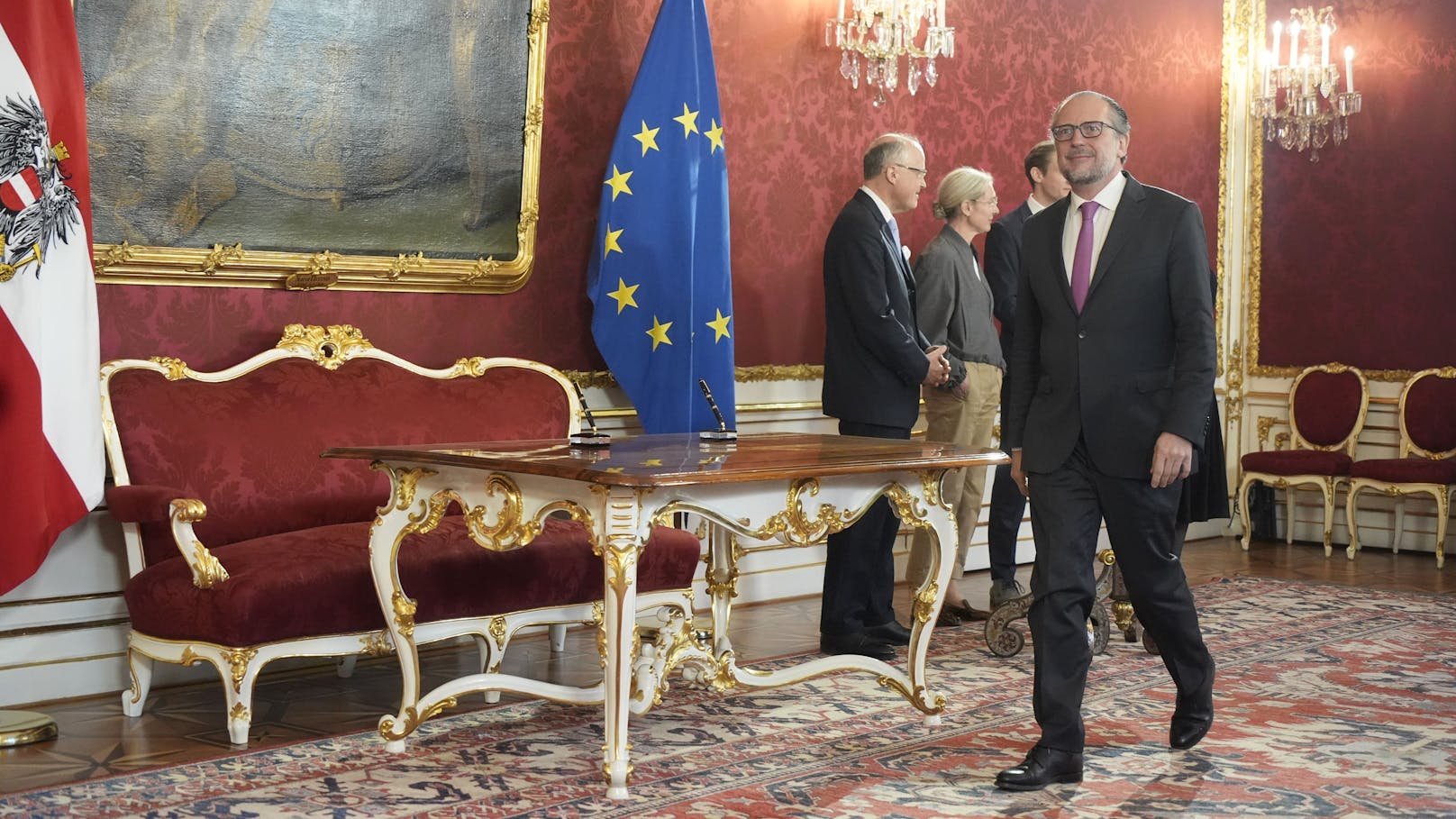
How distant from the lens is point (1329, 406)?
8672mm

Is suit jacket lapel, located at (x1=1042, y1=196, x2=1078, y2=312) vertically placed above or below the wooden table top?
above

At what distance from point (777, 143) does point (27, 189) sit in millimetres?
3404

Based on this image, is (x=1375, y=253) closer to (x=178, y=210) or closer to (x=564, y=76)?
(x=564, y=76)

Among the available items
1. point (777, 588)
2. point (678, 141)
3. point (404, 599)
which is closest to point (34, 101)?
point (404, 599)

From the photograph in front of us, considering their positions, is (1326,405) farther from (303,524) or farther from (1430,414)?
(303,524)

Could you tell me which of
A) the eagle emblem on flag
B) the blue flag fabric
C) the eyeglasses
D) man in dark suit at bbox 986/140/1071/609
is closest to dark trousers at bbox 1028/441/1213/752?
the eyeglasses

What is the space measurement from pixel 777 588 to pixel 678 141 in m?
1.99

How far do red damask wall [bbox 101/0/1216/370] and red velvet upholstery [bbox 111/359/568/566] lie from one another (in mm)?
257

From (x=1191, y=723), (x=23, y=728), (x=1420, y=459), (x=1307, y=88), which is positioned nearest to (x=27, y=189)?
(x=23, y=728)

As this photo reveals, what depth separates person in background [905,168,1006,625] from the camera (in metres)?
5.77

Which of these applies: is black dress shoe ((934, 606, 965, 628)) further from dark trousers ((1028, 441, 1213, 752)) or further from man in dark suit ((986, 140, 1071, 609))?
dark trousers ((1028, 441, 1213, 752))

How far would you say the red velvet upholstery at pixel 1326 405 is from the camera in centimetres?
860

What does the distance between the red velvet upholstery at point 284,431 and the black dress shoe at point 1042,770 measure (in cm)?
229

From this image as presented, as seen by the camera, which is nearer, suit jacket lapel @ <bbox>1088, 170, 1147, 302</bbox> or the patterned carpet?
the patterned carpet
